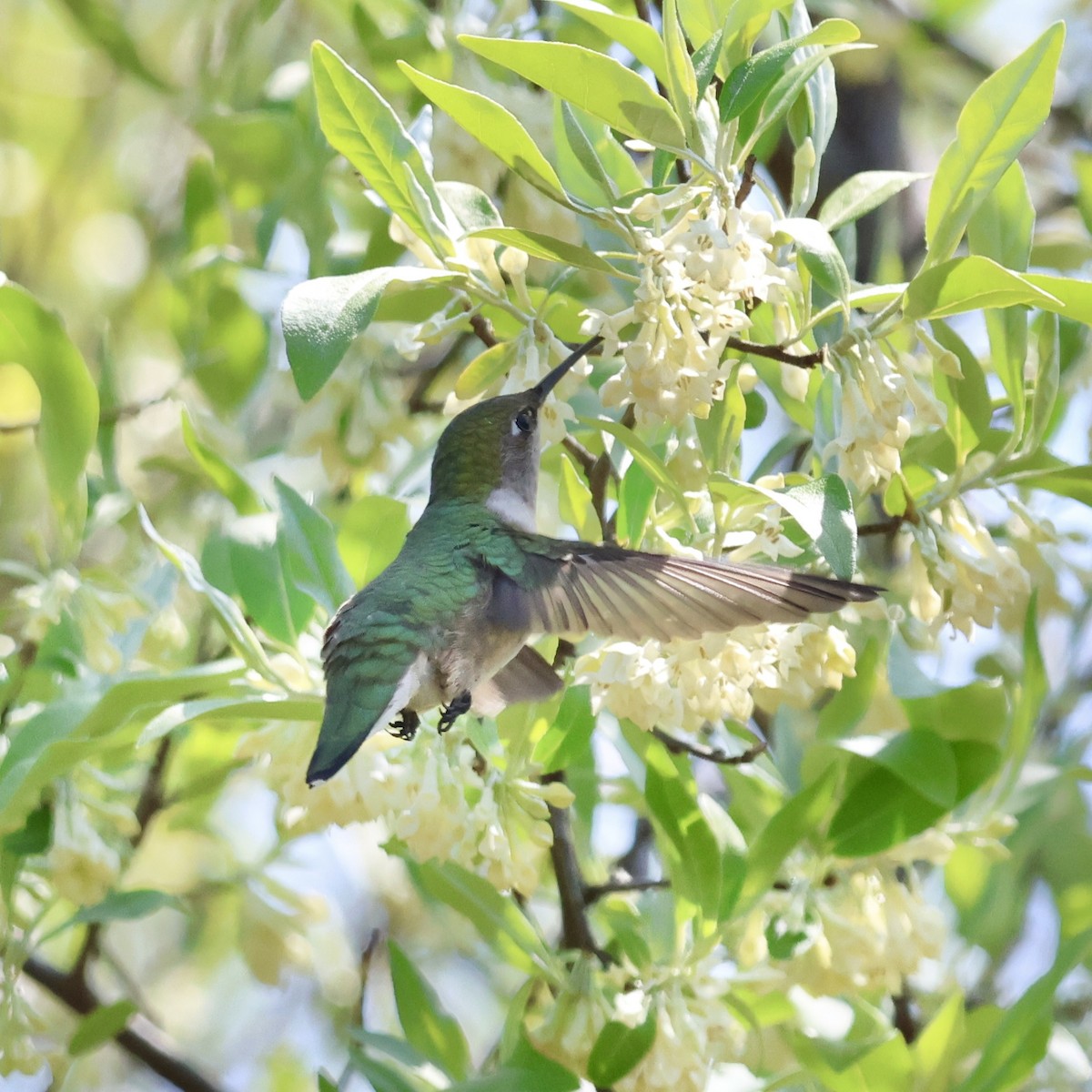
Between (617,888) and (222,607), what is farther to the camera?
(617,888)

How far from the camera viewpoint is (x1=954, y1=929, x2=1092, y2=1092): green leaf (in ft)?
6.23

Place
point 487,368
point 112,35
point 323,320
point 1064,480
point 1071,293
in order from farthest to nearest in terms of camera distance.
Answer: point 112,35 < point 1064,480 < point 487,368 < point 1071,293 < point 323,320

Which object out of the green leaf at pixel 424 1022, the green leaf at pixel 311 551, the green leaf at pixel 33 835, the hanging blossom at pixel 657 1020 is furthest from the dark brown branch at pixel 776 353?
the green leaf at pixel 33 835

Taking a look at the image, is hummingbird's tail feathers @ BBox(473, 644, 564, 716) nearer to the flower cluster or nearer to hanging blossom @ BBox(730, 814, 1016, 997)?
the flower cluster

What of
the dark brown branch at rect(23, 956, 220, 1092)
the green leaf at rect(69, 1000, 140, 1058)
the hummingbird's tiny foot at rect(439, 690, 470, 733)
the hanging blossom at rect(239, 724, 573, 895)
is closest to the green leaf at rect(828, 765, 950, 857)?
the hanging blossom at rect(239, 724, 573, 895)

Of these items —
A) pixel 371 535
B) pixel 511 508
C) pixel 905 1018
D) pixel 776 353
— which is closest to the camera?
pixel 776 353

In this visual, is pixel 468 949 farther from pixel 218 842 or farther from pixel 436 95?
pixel 436 95

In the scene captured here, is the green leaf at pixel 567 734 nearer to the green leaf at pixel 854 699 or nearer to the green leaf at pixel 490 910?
the green leaf at pixel 490 910

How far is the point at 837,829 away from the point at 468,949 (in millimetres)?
1425

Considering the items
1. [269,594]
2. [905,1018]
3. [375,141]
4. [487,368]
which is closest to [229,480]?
[269,594]

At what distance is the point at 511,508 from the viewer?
215 centimetres

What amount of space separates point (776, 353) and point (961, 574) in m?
0.39

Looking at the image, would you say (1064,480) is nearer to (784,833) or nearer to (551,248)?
(784,833)

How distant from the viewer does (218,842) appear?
122 inches
